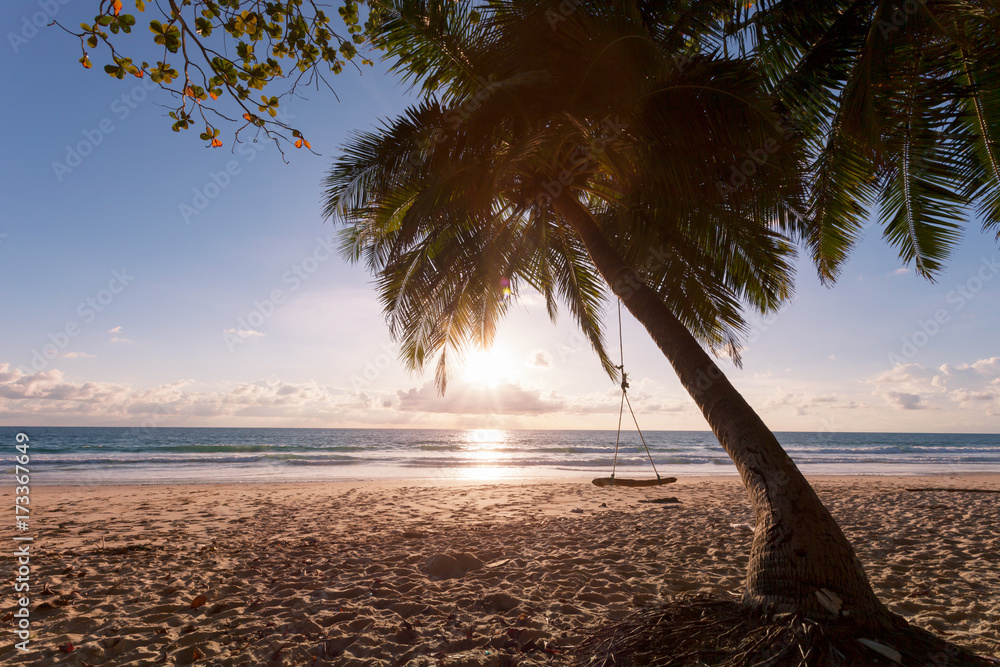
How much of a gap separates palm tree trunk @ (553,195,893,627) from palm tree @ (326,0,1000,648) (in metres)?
0.01

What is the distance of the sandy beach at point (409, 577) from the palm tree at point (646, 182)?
1472mm

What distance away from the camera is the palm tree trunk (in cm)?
258

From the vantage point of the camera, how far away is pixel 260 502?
30.0 ft

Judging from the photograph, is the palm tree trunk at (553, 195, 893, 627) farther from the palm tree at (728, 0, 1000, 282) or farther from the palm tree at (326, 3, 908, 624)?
the palm tree at (728, 0, 1000, 282)

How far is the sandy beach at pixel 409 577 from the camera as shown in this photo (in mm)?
2949

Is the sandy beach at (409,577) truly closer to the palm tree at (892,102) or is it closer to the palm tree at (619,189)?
the palm tree at (619,189)

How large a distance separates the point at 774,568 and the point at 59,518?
9.72m

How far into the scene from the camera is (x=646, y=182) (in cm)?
455

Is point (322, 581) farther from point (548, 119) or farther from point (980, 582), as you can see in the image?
point (980, 582)

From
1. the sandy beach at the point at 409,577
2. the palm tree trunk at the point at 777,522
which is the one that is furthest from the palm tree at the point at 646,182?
the sandy beach at the point at 409,577

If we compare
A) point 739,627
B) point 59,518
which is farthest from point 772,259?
point 59,518

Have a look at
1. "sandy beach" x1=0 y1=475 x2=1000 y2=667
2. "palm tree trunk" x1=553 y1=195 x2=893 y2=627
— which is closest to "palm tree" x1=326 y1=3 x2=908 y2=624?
"palm tree trunk" x1=553 y1=195 x2=893 y2=627

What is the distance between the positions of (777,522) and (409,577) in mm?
3050

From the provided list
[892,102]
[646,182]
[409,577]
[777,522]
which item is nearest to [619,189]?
[646,182]
